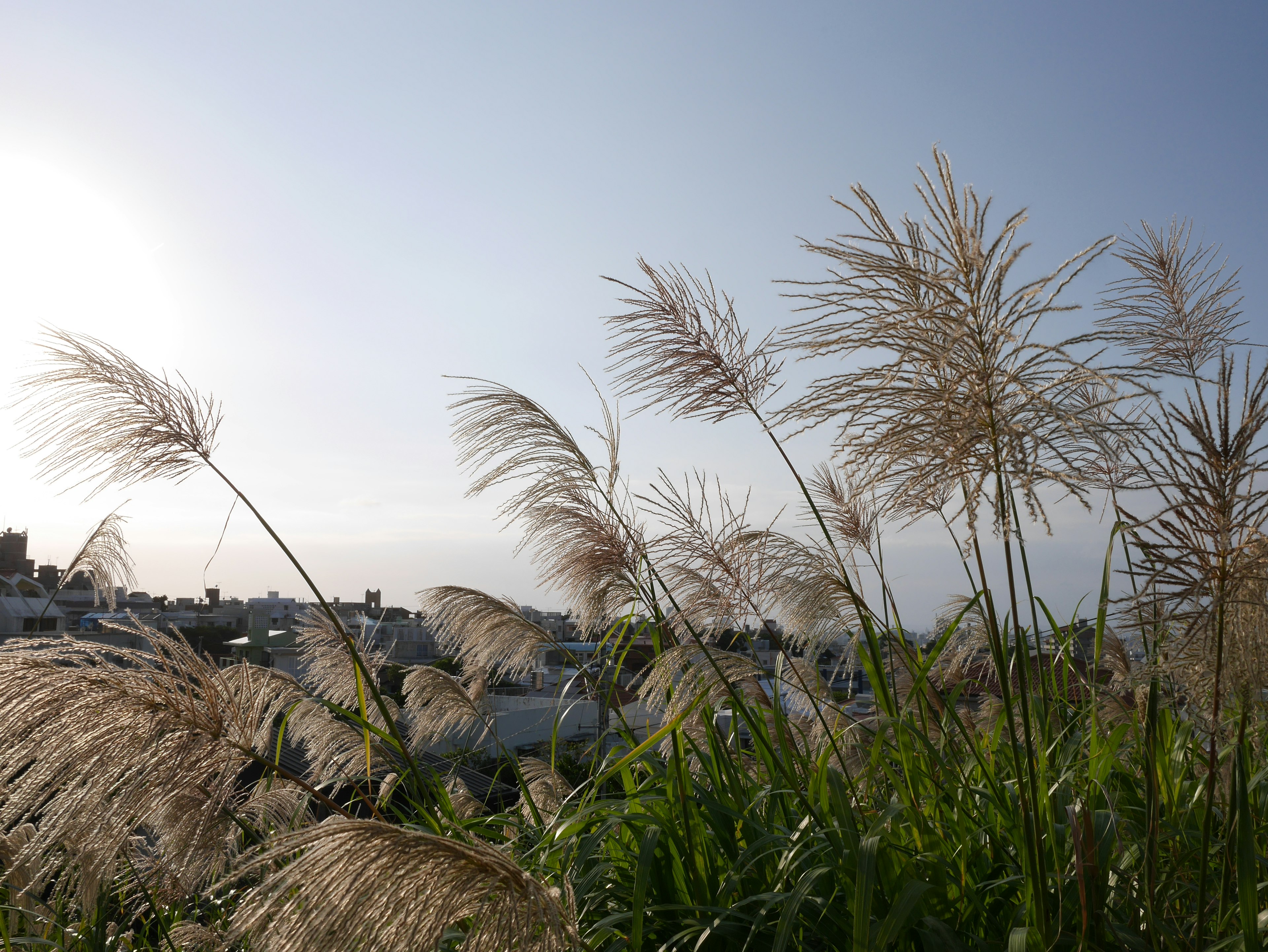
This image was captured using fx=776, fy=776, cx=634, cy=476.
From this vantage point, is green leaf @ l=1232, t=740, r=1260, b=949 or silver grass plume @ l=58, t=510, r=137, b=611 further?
silver grass plume @ l=58, t=510, r=137, b=611

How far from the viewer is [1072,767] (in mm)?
2400

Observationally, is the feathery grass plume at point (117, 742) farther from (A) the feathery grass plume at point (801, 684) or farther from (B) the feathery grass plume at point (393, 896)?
(A) the feathery grass plume at point (801, 684)

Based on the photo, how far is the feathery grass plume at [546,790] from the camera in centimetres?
314

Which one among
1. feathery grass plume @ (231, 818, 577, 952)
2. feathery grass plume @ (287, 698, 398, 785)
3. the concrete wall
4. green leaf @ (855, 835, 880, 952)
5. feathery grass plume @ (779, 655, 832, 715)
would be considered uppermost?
feathery grass plume @ (779, 655, 832, 715)

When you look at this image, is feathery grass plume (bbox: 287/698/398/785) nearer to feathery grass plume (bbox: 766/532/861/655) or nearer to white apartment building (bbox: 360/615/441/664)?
white apartment building (bbox: 360/615/441/664)

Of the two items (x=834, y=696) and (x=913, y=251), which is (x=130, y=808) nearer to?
(x=913, y=251)

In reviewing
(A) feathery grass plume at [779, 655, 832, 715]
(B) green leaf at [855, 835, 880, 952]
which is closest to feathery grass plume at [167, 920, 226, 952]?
(B) green leaf at [855, 835, 880, 952]

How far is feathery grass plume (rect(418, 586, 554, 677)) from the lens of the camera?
3082 mm

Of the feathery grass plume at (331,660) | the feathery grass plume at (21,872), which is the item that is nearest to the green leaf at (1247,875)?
the feathery grass plume at (331,660)

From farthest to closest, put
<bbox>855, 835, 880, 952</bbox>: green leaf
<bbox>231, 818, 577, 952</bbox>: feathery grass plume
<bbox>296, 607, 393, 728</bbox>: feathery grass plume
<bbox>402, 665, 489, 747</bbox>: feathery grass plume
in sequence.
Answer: <bbox>402, 665, 489, 747</bbox>: feathery grass plume
<bbox>296, 607, 393, 728</bbox>: feathery grass plume
<bbox>855, 835, 880, 952</bbox>: green leaf
<bbox>231, 818, 577, 952</bbox>: feathery grass plume

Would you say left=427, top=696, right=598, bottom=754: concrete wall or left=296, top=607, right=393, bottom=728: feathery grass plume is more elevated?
left=296, top=607, right=393, bottom=728: feathery grass plume

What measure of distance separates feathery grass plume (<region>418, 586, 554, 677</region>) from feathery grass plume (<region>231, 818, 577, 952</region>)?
6.35ft

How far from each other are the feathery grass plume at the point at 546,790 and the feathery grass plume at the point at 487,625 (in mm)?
450

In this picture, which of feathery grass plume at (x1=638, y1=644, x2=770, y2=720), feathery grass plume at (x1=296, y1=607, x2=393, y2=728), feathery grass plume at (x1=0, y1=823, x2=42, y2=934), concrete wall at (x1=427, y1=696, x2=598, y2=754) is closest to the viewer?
feathery grass plume at (x1=638, y1=644, x2=770, y2=720)
